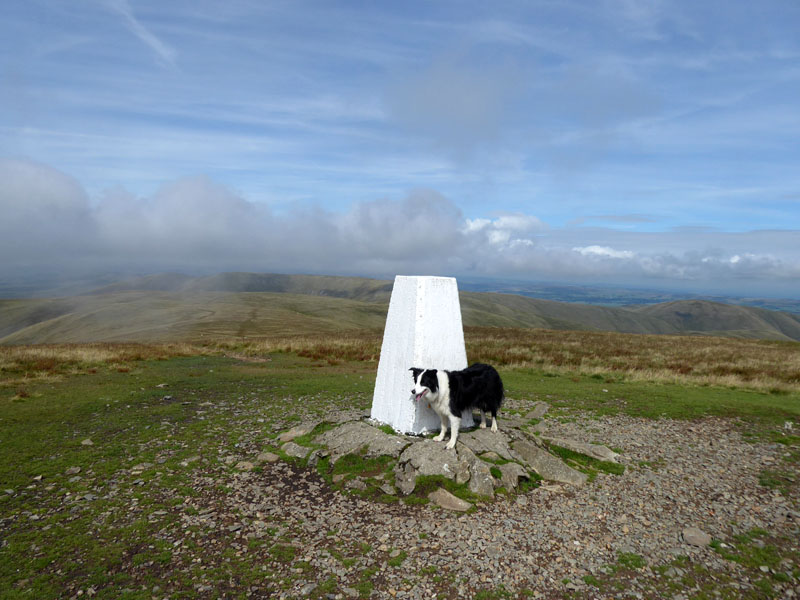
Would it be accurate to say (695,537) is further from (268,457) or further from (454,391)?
(268,457)

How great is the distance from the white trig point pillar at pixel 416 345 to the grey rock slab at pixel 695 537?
15.3 feet

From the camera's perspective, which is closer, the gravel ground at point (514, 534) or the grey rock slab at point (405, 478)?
the gravel ground at point (514, 534)

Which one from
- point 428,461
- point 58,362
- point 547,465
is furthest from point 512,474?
point 58,362

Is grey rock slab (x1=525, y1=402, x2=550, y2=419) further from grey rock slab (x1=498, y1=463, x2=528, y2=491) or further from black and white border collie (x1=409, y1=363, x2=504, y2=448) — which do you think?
grey rock slab (x1=498, y1=463, x2=528, y2=491)

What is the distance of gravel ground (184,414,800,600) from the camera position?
568cm

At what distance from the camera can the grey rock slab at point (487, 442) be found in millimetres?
9172

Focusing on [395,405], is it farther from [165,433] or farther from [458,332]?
[165,433]

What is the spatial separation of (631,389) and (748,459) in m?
8.52

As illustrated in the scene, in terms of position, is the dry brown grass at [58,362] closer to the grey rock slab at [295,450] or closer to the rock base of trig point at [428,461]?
the grey rock slab at [295,450]

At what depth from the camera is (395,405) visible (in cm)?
1048

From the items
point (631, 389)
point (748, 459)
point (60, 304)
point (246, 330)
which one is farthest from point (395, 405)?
point (60, 304)

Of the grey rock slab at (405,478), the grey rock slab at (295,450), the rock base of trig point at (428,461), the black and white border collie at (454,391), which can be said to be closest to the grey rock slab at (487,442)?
the rock base of trig point at (428,461)

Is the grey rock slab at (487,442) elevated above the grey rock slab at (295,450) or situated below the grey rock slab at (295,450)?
above

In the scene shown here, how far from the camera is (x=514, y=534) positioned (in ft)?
22.4
